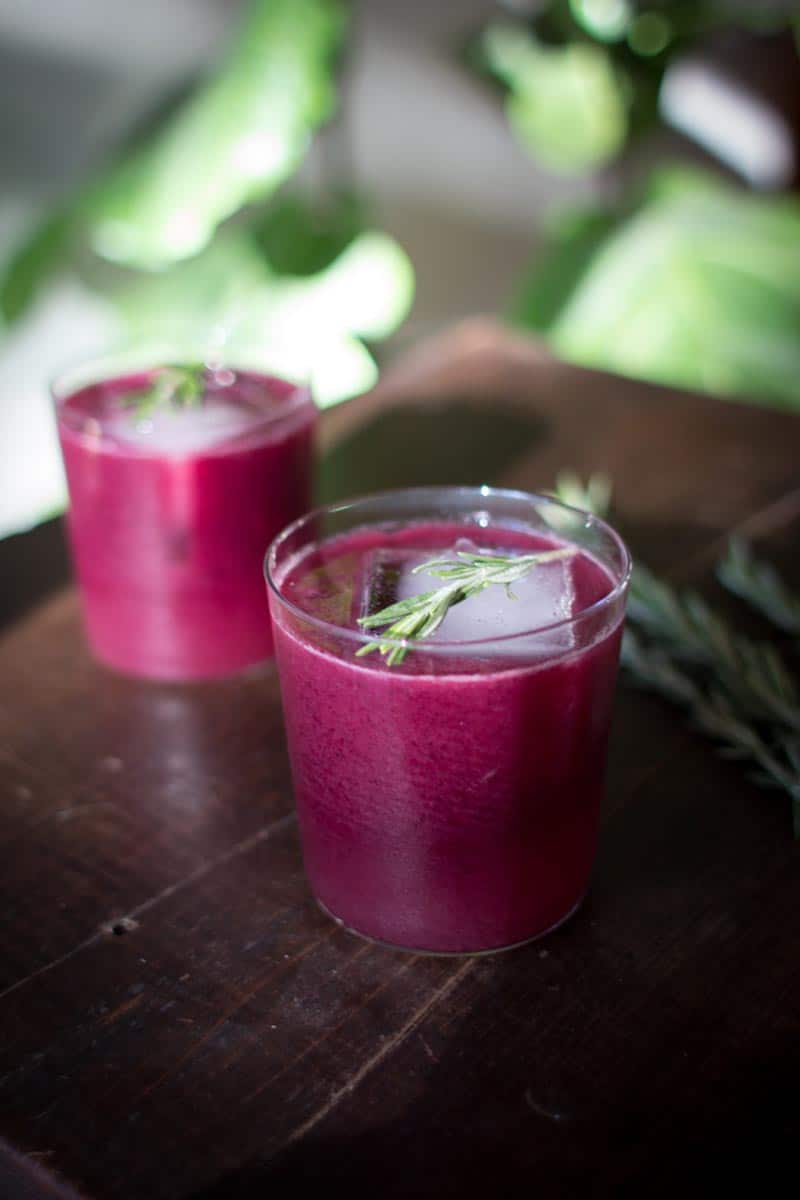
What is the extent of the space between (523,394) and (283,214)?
1174 millimetres

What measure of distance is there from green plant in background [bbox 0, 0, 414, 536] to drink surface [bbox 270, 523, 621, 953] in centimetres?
154

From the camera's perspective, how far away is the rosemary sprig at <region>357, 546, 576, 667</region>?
0.73 metres

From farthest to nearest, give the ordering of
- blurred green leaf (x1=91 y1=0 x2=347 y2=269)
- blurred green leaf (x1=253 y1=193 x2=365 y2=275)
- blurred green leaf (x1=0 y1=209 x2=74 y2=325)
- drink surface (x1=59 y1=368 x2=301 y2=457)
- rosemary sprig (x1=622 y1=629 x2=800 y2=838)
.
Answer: blurred green leaf (x1=253 y1=193 x2=365 y2=275), blurred green leaf (x1=0 y1=209 x2=74 y2=325), blurred green leaf (x1=91 y1=0 x2=347 y2=269), drink surface (x1=59 y1=368 x2=301 y2=457), rosemary sprig (x1=622 y1=629 x2=800 y2=838)

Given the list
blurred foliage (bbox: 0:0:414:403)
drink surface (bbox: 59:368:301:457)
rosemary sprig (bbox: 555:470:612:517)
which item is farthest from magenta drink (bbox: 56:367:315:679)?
blurred foliage (bbox: 0:0:414:403)

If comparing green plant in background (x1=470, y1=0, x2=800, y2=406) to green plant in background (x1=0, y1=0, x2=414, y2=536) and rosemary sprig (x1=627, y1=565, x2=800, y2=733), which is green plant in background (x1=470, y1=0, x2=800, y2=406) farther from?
rosemary sprig (x1=627, y1=565, x2=800, y2=733)

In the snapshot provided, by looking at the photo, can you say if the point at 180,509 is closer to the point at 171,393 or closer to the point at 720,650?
the point at 171,393

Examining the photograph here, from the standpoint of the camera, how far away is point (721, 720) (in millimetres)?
974

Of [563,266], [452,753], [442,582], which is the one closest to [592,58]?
[563,266]

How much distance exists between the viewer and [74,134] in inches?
114

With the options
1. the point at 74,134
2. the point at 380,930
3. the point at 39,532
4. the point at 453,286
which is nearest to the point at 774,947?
the point at 380,930

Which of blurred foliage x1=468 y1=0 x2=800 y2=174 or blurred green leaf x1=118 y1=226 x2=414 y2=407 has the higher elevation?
blurred foliage x1=468 y1=0 x2=800 y2=174

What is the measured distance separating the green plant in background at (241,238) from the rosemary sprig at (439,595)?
1.53 meters

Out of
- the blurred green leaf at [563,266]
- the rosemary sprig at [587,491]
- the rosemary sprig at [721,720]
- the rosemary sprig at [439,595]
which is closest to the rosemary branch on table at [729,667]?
the rosemary sprig at [721,720]

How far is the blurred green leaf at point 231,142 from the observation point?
2.41m
